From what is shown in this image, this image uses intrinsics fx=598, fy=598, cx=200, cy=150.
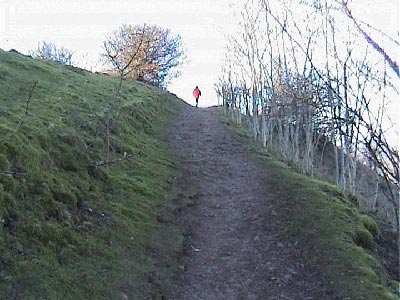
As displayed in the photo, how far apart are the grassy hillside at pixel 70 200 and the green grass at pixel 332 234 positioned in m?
2.42

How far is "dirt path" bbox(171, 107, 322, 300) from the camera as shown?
8.16 meters

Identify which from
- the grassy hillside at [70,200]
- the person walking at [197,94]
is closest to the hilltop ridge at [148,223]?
the grassy hillside at [70,200]

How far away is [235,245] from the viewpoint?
31.7ft

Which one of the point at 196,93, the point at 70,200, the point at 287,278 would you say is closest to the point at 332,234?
the point at 287,278

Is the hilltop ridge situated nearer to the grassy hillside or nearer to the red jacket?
the grassy hillside

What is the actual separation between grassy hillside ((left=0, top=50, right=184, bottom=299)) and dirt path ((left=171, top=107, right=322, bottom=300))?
2.29 ft

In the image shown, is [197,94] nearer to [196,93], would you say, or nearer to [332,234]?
[196,93]

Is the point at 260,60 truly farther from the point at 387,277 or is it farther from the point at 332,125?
the point at 332,125

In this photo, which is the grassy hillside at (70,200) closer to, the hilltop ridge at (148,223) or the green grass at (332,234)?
the hilltop ridge at (148,223)

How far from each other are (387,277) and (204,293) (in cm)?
314

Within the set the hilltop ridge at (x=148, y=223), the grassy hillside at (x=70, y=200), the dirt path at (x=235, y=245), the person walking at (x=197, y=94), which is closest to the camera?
the grassy hillside at (x=70, y=200)

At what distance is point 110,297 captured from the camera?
707 cm

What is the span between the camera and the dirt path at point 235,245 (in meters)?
8.16

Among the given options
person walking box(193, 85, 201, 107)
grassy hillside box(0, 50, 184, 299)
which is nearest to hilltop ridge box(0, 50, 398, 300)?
grassy hillside box(0, 50, 184, 299)
